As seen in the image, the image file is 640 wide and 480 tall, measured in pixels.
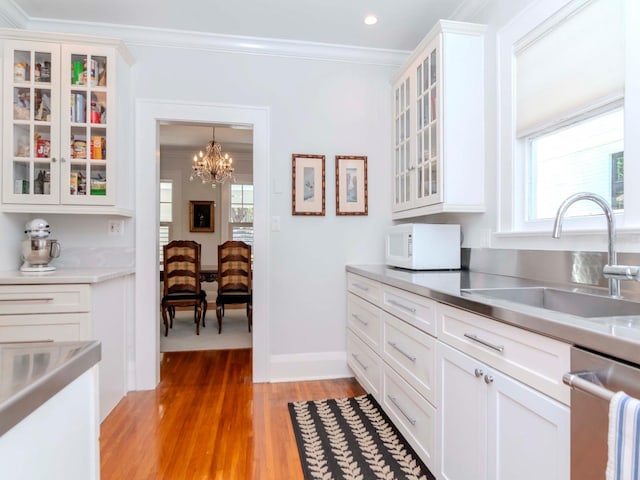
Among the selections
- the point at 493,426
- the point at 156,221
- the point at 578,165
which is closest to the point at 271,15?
the point at 156,221

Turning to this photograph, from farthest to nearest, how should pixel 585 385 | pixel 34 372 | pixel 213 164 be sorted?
pixel 213 164
pixel 585 385
pixel 34 372

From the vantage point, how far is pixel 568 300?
4.92ft

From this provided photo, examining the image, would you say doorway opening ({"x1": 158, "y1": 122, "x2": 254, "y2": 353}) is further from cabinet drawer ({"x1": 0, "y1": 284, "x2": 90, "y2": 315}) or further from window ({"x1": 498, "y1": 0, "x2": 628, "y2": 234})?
window ({"x1": 498, "y1": 0, "x2": 628, "y2": 234})

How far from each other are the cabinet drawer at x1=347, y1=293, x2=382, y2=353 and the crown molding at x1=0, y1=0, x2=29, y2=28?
299cm

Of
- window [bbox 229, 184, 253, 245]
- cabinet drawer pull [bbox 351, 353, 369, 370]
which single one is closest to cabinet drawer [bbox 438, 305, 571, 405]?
cabinet drawer pull [bbox 351, 353, 369, 370]

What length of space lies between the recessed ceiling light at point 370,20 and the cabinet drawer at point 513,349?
211 cm

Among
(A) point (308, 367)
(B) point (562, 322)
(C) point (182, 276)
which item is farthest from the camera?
(C) point (182, 276)

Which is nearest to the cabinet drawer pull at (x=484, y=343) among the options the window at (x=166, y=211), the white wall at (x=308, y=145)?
the white wall at (x=308, y=145)

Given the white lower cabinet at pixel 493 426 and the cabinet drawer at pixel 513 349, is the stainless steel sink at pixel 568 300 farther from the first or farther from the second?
the white lower cabinet at pixel 493 426

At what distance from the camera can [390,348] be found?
2.00 metres

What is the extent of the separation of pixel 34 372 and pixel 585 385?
105 centimetres

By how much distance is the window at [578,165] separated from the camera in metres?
1.52

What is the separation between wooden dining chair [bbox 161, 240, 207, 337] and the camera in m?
4.12

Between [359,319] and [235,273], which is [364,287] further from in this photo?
[235,273]
